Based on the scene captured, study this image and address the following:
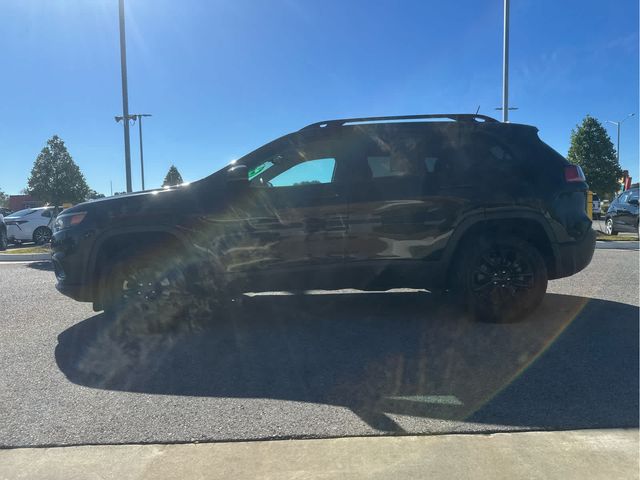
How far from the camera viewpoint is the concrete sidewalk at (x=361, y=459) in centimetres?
257

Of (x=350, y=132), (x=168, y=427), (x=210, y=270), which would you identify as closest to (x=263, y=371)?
(x=168, y=427)

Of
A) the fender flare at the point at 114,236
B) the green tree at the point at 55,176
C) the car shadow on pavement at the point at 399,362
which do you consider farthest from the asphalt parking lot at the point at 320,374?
the green tree at the point at 55,176

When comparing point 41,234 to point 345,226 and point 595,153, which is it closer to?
point 345,226

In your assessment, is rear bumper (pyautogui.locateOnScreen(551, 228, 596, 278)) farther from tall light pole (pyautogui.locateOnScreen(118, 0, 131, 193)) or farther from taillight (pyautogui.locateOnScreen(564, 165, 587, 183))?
tall light pole (pyautogui.locateOnScreen(118, 0, 131, 193))

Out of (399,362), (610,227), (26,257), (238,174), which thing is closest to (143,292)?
(238,174)

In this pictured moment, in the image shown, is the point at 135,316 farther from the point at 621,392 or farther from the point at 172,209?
the point at 621,392

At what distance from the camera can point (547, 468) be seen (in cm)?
258

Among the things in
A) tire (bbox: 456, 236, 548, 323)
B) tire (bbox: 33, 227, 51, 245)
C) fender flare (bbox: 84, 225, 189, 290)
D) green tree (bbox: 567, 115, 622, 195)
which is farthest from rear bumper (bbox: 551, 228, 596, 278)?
green tree (bbox: 567, 115, 622, 195)

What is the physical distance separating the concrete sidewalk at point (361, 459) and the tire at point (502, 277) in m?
1.99

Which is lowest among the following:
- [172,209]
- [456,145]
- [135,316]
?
[135,316]

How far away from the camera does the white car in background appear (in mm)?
17719

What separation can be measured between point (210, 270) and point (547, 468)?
3.26m

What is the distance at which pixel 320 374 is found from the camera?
3812mm

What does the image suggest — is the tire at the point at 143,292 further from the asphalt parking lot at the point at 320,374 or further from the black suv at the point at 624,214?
the black suv at the point at 624,214
